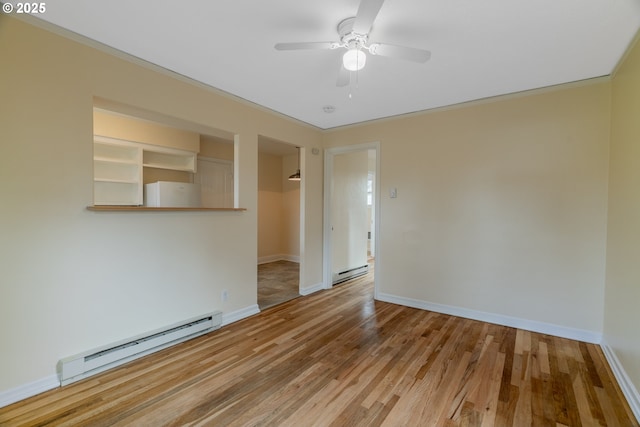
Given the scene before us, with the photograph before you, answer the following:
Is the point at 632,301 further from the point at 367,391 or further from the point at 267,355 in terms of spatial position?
the point at 267,355

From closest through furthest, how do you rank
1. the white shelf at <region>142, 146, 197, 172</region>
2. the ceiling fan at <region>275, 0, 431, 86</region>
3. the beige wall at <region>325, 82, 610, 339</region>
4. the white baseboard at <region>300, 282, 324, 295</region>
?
the ceiling fan at <region>275, 0, 431, 86</region>
the beige wall at <region>325, 82, 610, 339</region>
the white baseboard at <region>300, 282, 324, 295</region>
the white shelf at <region>142, 146, 197, 172</region>

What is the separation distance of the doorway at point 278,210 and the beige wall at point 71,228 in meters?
3.28

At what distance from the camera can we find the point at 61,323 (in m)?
1.97

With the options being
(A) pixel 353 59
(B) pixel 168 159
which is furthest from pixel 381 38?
(B) pixel 168 159

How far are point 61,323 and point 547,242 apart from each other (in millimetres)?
4202

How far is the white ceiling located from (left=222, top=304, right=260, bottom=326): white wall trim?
2.40 meters

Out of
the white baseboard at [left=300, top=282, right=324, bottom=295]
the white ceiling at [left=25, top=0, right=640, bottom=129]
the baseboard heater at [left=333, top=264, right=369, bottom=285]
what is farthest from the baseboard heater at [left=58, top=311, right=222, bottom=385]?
the white ceiling at [left=25, top=0, right=640, bottom=129]

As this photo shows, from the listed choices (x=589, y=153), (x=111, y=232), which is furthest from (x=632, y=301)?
(x=111, y=232)

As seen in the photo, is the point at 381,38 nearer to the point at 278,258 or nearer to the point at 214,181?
the point at 214,181

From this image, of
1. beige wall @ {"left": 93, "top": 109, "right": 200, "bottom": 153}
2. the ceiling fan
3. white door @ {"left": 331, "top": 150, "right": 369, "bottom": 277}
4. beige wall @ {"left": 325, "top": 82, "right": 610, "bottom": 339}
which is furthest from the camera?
white door @ {"left": 331, "top": 150, "right": 369, "bottom": 277}

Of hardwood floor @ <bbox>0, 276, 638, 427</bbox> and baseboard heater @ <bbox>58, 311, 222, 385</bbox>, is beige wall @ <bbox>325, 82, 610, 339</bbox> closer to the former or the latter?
hardwood floor @ <bbox>0, 276, 638, 427</bbox>

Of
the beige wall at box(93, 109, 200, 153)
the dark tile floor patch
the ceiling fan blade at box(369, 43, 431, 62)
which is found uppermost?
the beige wall at box(93, 109, 200, 153)

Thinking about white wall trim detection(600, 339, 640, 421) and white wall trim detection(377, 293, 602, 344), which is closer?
white wall trim detection(600, 339, 640, 421)

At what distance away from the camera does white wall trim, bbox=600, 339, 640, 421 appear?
68.2 inches
